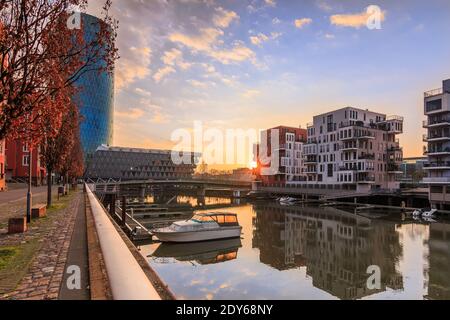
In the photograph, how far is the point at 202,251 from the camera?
2859 cm

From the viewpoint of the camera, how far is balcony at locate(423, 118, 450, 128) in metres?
59.2

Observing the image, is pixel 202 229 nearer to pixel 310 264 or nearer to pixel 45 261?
pixel 310 264

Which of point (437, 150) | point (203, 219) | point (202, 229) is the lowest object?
point (202, 229)

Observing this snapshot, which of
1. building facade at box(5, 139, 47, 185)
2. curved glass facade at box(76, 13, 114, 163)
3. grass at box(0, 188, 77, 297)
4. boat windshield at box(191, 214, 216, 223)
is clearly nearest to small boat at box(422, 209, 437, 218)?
boat windshield at box(191, 214, 216, 223)

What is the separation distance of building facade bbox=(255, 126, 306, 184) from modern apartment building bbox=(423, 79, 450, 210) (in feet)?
151

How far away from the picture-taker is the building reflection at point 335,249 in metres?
21.2

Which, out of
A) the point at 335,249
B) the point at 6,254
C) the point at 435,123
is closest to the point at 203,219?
the point at 335,249

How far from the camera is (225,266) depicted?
24.0 metres

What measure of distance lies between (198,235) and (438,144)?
56197 mm

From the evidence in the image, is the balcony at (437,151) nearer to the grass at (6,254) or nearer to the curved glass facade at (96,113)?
the grass at (6,254)

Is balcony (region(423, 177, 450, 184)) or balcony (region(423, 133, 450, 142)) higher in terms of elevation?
balcony (region(423, 133, 450, 142))

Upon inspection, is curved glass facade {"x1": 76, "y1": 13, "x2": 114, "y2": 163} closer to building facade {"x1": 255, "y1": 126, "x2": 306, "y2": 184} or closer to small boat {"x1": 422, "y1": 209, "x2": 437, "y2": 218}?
building facade {"x1": 255, "y1": 126, "x2": 306, "y2": 184}

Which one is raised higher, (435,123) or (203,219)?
(435,123)

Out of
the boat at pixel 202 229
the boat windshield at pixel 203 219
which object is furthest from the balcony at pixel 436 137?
the boat windshield at pixel 203 219
